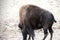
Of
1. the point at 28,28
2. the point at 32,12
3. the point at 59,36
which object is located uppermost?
the point at 32,12

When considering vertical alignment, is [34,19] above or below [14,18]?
above

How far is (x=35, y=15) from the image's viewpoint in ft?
21.9

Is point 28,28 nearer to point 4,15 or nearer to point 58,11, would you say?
point 4,15

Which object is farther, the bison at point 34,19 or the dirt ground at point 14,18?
the dirt ground at point 14,18

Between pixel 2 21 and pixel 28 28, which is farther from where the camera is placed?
pixel 2 21

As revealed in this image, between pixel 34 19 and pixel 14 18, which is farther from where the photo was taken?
pixel 14 18

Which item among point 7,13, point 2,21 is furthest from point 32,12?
point 7,13

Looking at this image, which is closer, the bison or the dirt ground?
the bison

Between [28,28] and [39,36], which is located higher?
[28,28]

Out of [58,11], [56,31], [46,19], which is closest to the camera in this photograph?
[46,19]

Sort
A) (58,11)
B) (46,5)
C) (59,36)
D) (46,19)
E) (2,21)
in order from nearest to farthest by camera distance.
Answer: (46,19) < (59,36) < (2,21) < (58,11) < (46,5)

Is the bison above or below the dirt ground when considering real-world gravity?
above

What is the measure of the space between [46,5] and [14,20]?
269 centimetres

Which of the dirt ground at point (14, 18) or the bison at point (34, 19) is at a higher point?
the bison at point (34, 19)
